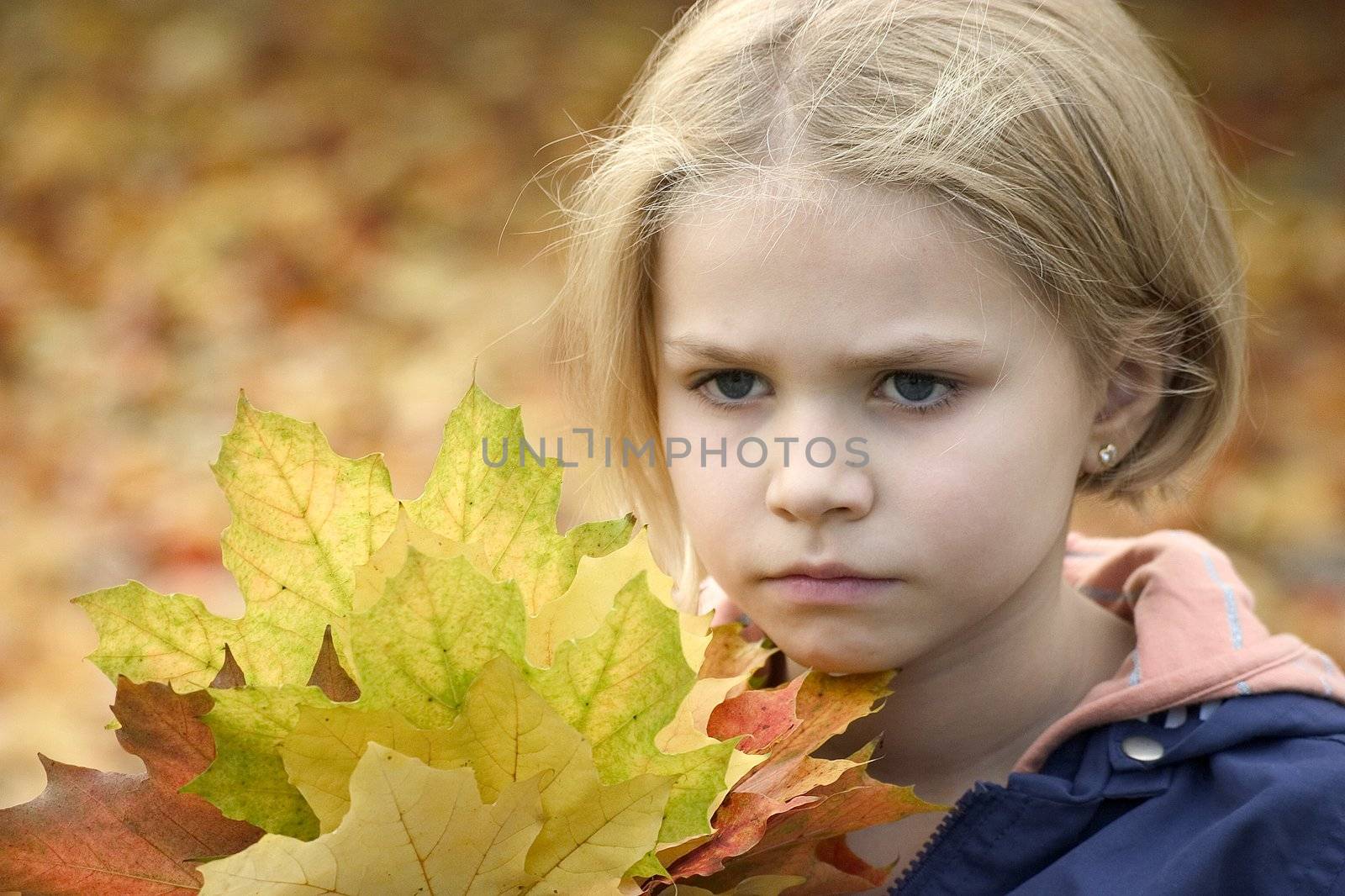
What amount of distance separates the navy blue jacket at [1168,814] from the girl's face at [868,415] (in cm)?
12

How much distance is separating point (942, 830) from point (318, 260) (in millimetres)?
2259

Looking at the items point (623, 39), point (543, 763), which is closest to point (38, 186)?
point (623, 39)

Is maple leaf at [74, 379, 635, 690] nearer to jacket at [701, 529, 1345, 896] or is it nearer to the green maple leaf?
the green maple leaf

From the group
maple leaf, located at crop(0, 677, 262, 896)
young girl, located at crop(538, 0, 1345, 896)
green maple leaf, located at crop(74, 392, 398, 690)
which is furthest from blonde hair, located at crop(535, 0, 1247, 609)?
maple leaf, located at crop(0, 677, 262, 896)

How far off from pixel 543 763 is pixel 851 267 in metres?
0.35

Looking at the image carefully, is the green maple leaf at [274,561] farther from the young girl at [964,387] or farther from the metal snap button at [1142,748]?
the metal snap button at [1142,748]

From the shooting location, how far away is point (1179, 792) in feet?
2.83

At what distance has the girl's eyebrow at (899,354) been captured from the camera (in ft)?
2.56

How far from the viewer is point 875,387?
805 mm

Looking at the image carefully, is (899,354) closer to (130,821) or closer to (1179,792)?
(1179,792)

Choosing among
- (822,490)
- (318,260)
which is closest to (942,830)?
(822,490)

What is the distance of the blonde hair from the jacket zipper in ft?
0.85

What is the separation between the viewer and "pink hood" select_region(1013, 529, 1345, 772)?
35.0 inches

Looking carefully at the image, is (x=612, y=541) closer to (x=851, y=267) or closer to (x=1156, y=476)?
(x=851, y=267)
